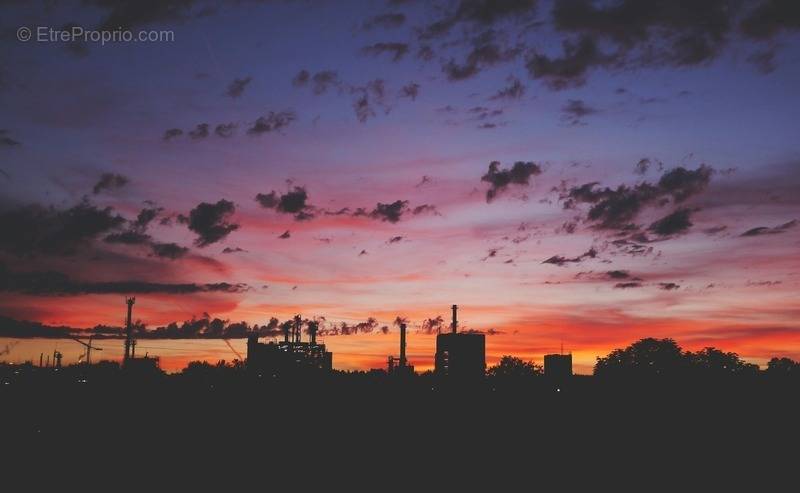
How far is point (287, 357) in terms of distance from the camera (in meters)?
92.6

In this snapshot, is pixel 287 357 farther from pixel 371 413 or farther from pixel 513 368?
pixel 513 368

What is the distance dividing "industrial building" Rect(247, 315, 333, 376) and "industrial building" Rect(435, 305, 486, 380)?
23.9m

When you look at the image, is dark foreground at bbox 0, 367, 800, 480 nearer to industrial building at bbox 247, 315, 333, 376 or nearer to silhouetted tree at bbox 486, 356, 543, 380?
industrial building at bbox 247, 315, 333, 376

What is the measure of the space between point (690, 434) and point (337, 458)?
19012 millimetres

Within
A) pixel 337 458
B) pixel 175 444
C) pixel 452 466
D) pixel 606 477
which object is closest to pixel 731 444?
pixel 606 477

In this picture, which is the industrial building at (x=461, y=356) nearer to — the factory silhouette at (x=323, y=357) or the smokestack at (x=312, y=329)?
the factory silhouette at (x=323, y=357)

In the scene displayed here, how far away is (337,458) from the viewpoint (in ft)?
104

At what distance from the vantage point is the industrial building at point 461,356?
72.6 meters

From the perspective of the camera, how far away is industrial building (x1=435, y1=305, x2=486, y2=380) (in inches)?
2859

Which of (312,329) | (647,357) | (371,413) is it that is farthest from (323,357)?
(647,357)

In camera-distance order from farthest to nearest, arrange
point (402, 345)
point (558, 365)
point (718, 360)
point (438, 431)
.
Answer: point (718, 360), point (402, 345), point (558, 365), point (438, 431)

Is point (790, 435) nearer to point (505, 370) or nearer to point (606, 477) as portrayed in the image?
point (606, 477)

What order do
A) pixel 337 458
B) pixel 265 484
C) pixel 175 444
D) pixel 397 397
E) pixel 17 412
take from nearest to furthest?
pixel 265 484, pixel 337 458, pixel 175 444, pixel 17 412, pixel 397 397

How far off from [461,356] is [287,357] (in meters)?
30.6
